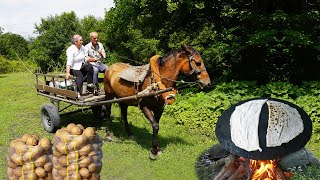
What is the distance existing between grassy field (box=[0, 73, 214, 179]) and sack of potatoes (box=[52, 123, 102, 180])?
227 cm

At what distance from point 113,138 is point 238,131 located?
6.24 metres

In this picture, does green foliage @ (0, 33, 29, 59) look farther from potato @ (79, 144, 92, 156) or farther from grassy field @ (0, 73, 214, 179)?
potato @ (79, 144, 92, 156)

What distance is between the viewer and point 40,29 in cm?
4328

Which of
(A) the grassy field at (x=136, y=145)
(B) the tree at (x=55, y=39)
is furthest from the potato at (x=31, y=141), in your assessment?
(B) the tree at (x=55, y=39)

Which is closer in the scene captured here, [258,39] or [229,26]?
[258,39]

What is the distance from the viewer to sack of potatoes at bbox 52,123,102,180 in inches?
148

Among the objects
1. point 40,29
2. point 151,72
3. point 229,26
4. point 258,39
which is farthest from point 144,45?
point 40,29

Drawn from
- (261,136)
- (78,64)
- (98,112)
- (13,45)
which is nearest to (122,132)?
(98,112)

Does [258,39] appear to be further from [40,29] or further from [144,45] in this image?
[40,29]

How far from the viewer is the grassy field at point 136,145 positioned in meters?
7.21

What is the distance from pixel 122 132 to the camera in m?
9.88

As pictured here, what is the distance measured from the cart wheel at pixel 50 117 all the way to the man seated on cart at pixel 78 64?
1.11 m

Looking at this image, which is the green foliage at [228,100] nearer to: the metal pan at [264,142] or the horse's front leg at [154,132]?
the horse's front leg at [154,132]

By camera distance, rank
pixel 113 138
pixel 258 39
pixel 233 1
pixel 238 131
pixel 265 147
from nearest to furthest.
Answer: pixel 265 147 → pixel 238 131 → pixel 113 138 → pixel 258 39 → pixel 233 1
